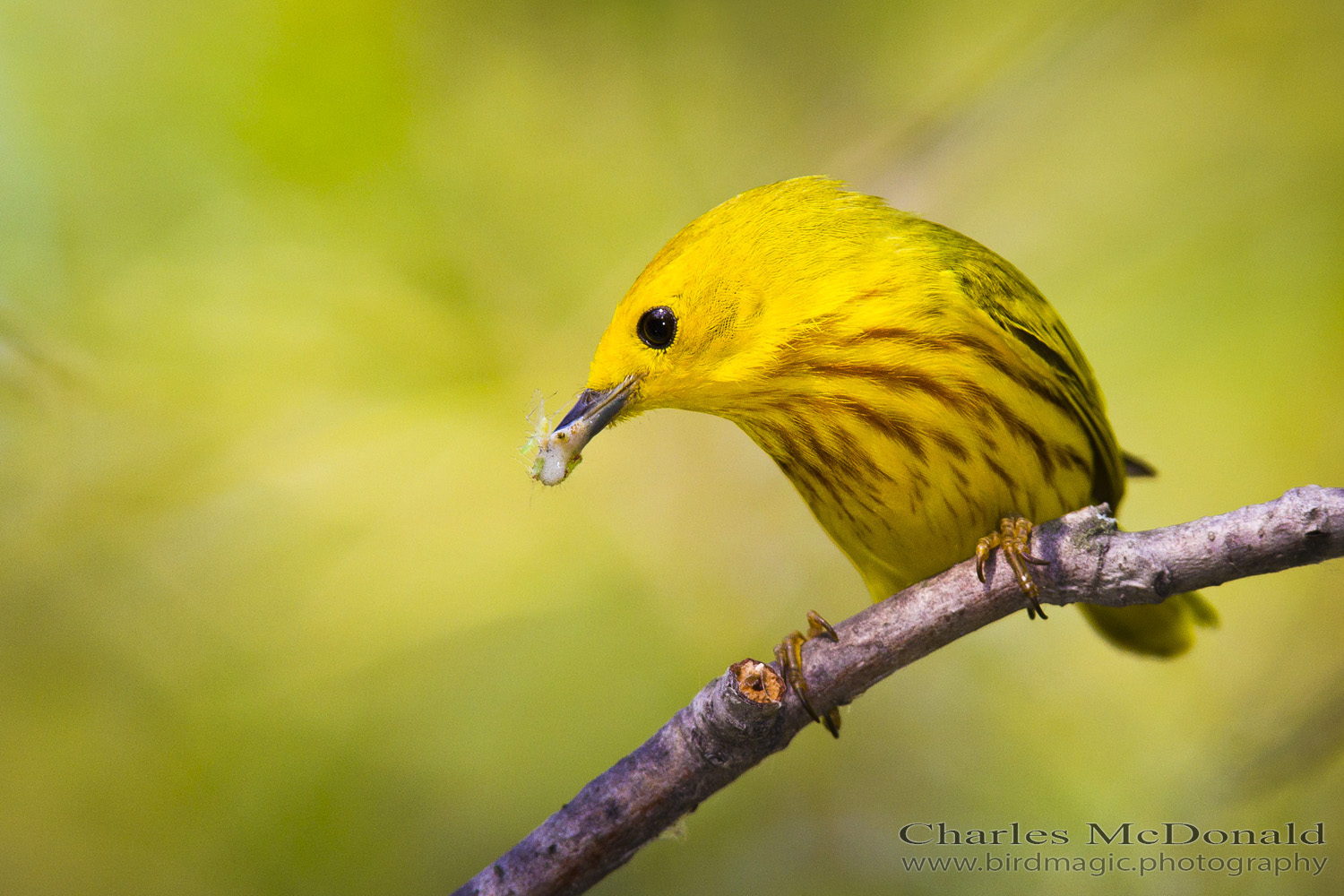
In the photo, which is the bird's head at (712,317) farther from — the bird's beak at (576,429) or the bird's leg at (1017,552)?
the bird's leg at (1017,552)

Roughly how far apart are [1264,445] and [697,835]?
182cm

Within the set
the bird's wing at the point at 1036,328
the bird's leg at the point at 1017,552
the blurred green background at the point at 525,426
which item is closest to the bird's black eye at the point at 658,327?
the bird's wing at the point at 1036,328

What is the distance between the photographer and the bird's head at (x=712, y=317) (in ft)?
6.08

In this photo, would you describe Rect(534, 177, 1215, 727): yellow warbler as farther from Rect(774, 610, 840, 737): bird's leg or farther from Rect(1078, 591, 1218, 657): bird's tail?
Rect(1078, 591, 1218, 657): bird's tail

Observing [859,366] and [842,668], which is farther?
[859,366]

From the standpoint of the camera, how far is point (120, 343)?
2.64 meters

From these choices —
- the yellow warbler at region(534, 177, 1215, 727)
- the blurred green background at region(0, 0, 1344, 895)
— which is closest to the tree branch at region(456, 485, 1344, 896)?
the yellow warbler at region(534, 177, 1215, 727)

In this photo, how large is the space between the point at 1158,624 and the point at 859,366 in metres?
1.02

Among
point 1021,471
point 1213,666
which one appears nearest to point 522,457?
point 1021,471

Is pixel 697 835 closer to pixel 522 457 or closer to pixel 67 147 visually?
pixel 522 457

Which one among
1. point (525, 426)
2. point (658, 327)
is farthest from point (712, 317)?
point (525, 426)

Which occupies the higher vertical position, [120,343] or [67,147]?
[67,147]

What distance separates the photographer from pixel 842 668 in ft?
5.56

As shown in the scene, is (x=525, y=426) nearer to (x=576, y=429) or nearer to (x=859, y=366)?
(x=576, y=429)
